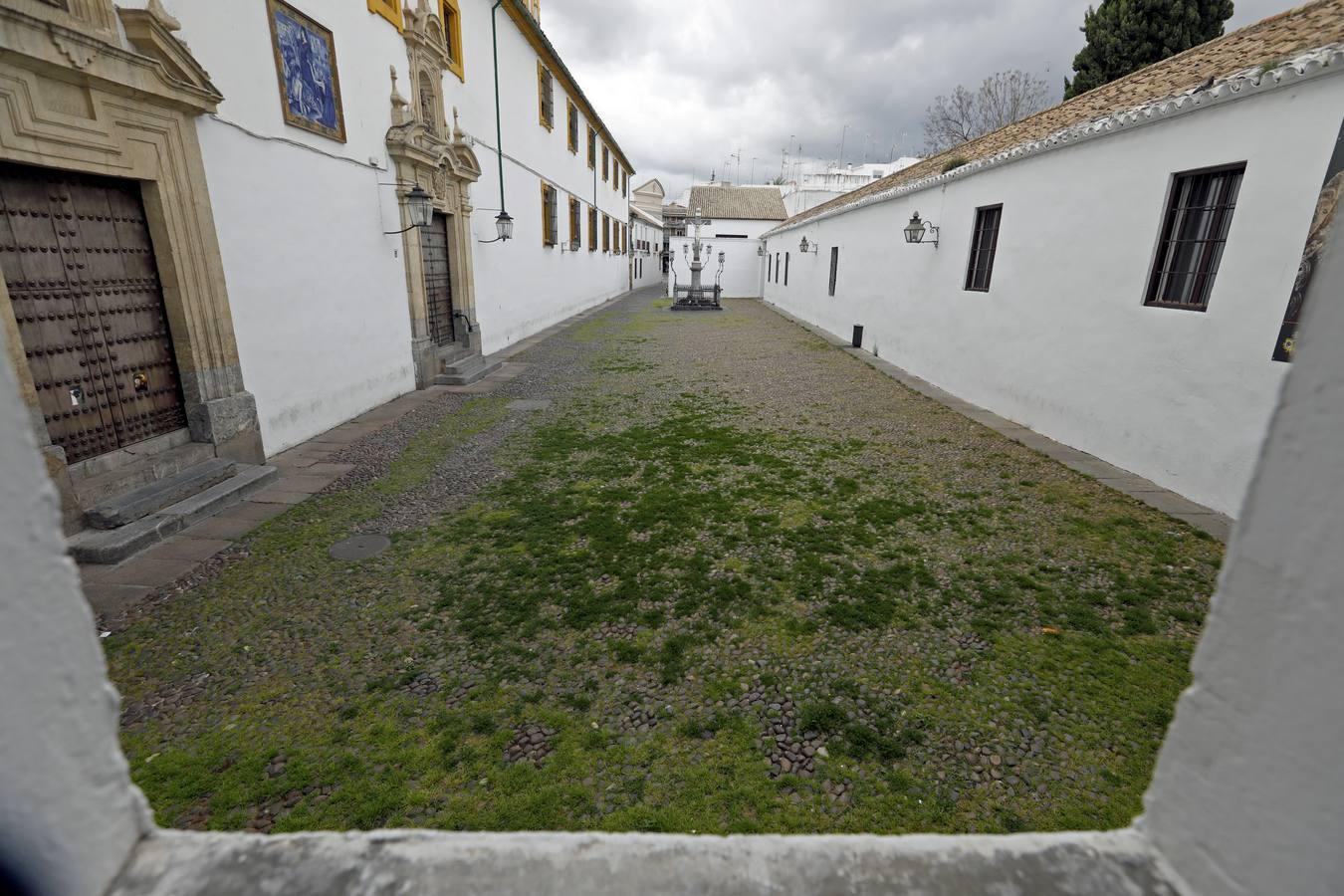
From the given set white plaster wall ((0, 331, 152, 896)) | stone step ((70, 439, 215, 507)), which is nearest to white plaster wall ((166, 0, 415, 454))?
stone step ((70, 439, 215, 507))

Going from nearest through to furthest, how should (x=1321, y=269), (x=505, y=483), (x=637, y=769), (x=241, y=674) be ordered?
1. (x=1321, y=269)
2. (x=637, y=769)
3. (x=241, y=674)
4. (x=505, y=483)

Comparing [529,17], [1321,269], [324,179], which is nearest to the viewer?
[1321,269]

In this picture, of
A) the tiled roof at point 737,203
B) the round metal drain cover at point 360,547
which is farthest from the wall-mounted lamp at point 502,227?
the tiled roof at point 737,203

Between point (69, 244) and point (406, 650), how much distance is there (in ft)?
13.2

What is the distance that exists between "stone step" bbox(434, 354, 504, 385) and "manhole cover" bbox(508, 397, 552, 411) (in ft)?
5.16

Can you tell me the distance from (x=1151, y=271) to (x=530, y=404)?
7263mm

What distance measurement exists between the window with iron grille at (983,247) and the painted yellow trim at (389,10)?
336 inches

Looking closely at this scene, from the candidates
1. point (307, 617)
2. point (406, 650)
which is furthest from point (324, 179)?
point (406, 650)

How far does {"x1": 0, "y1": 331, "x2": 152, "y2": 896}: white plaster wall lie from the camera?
0.74 metres

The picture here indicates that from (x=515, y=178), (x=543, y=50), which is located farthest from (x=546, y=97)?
(x=515, y=178)

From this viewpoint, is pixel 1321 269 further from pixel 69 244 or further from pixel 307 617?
pixel 69 244

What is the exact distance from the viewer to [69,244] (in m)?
4.35

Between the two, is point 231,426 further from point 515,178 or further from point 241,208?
point 515,178

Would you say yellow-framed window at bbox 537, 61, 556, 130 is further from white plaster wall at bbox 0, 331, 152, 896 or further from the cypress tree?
white plaster wall at bbox 0, 331, 152, 896
